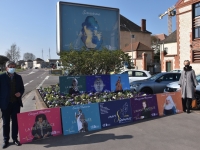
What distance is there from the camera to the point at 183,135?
5.08 meters

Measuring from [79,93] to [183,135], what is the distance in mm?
4419

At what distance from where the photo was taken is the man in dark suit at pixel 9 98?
4.57 meters

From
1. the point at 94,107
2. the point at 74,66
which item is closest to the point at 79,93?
the point at 74,66

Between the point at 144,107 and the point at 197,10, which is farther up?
the point at 197,10

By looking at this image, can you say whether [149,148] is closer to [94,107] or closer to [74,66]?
[94,107]

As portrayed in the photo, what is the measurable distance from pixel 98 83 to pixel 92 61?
3.22 ft

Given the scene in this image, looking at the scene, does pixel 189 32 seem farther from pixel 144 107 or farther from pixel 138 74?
pixel 144 107

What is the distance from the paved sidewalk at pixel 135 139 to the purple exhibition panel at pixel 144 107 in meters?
0.47

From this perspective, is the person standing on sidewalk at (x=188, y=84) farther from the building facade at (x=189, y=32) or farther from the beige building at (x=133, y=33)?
the beige building at (x=133, y=33)

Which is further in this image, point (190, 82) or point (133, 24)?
point (133, 24)

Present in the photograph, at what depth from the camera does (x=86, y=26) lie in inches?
438

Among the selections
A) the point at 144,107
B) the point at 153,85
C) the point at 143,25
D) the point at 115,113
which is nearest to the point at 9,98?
the point at 115,113

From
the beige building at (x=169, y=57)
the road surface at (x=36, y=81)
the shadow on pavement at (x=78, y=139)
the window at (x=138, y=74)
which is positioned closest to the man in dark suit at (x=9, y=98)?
the shadow on pavement at (x=78, y=139)

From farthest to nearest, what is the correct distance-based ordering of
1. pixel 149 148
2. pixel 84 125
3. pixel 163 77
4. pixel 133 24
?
pixel 133 24
pixel 163 77
pixel 84 125
pixel 149 148
